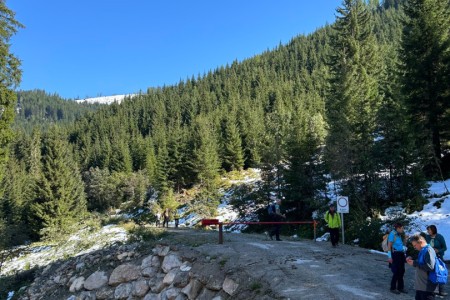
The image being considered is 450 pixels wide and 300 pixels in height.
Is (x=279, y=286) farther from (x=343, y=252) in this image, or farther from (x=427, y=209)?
(x=427, y=209)

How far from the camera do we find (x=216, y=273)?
33.9 ft

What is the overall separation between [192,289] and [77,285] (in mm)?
6310

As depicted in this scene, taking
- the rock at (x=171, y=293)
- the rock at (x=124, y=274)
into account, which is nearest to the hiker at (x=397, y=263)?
the rock at (x=171, y=293)

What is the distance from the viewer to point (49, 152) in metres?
43.8

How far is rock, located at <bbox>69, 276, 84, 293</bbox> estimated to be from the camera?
1392 cm

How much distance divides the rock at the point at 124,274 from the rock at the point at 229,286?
16.5 feet

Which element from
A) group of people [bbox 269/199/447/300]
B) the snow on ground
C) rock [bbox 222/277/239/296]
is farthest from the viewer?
the snow on ground

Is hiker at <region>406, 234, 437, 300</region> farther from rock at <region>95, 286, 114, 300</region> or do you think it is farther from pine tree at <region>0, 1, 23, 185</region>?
pine tree at <region>0, 1, 23, 185</region>

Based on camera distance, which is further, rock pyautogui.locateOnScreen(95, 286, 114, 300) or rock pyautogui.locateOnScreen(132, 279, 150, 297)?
rock pyautogui.locateOnScreen(95, 286, 114, 300)

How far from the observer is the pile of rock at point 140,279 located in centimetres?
1037

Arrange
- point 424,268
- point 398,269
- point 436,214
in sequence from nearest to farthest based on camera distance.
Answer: point 424,268
point 398,269
point 436,214

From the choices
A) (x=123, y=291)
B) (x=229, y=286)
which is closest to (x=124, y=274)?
(x=123, y=291)

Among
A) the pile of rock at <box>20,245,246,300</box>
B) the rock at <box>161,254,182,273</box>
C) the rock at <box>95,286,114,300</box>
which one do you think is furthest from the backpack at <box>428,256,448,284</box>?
the rock at <box>95,286,114,300</box>

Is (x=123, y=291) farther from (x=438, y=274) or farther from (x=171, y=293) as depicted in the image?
(x=438, y=274)
